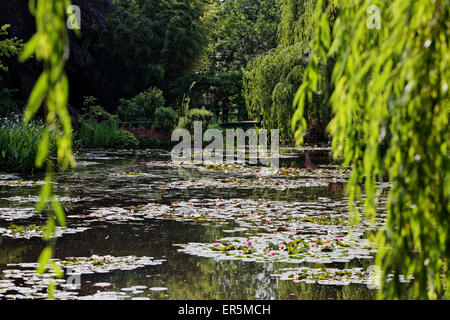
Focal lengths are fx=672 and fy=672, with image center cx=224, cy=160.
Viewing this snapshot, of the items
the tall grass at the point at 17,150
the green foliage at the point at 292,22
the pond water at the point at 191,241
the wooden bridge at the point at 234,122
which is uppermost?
the green foliage at the point at 292,22

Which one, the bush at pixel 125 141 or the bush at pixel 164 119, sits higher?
the bush at pixel 164 119

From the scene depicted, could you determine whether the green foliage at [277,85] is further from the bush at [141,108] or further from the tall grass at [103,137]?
the bush at [141,108]

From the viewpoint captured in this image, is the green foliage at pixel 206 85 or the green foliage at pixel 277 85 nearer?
the green foliage at pixel 277 85

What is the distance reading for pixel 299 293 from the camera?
511 centimetres

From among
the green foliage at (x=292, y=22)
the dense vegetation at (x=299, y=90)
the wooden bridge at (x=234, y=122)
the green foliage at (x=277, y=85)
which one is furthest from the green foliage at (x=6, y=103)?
the wooden bridge at (x=234, y=122)

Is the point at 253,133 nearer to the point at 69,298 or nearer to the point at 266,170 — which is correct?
the point at 266,170

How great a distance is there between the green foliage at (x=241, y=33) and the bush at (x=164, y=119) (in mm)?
15986

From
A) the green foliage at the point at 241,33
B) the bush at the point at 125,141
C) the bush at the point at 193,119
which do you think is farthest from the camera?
the green foliage at the point at 241,33

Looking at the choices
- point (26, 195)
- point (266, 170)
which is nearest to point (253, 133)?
point (266, 170)

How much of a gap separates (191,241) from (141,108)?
819 inches

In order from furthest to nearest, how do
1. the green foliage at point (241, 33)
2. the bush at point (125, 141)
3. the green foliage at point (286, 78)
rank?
the green foliage at point (241, 33)
the bush at point (125, 141)
the green foliage at point (286, 78)

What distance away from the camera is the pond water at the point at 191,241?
526 cm

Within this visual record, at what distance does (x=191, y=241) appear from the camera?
23.5 feet

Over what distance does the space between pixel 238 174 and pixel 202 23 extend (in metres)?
→ 18.7
